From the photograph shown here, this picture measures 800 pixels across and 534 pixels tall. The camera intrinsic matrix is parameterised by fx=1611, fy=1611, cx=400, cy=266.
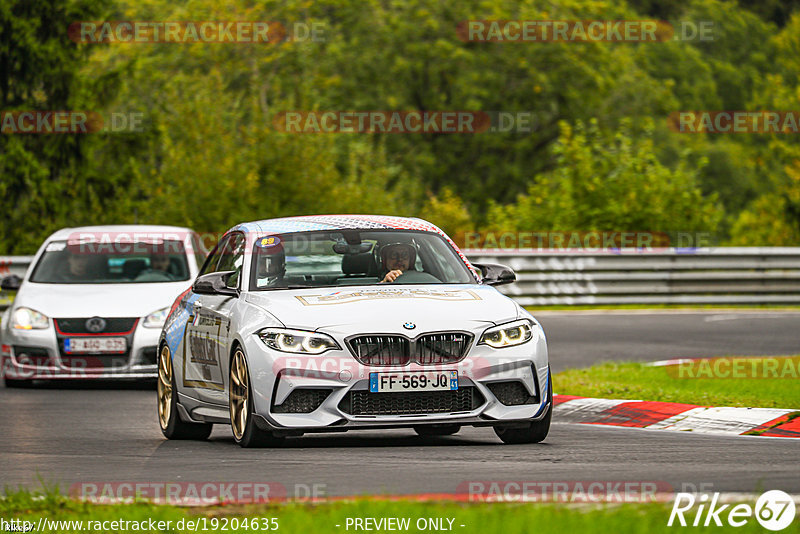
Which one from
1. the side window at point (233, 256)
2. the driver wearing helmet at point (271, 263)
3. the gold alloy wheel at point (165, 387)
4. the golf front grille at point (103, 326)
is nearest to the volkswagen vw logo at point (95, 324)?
the golf front grille at point (103, 326)

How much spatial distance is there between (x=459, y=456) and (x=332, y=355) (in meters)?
0.97

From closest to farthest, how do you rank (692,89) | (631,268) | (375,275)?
(375,275), (631,268), (692,89)

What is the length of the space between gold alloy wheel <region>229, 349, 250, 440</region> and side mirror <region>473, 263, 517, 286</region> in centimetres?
190

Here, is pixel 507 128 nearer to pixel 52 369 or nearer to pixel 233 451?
pixel 52 369

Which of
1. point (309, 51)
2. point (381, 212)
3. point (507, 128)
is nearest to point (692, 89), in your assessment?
point (507, 128)

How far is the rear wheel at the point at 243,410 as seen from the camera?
985 centimetres

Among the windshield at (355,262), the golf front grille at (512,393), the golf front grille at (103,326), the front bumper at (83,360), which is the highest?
the windshield at (355,262)

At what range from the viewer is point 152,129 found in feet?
108

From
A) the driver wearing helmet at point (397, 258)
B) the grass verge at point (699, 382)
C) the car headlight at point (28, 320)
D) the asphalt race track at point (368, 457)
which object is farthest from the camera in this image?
the car headlight at point (28, 320)

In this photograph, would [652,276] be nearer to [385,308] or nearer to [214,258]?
[214,258]

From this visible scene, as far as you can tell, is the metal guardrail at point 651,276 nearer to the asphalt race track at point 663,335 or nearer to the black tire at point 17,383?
the asphalt race track at point 663,335

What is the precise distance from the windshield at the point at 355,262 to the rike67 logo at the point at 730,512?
4.17 metres

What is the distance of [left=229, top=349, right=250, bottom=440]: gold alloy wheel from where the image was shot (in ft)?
32.6

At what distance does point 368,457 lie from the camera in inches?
368
